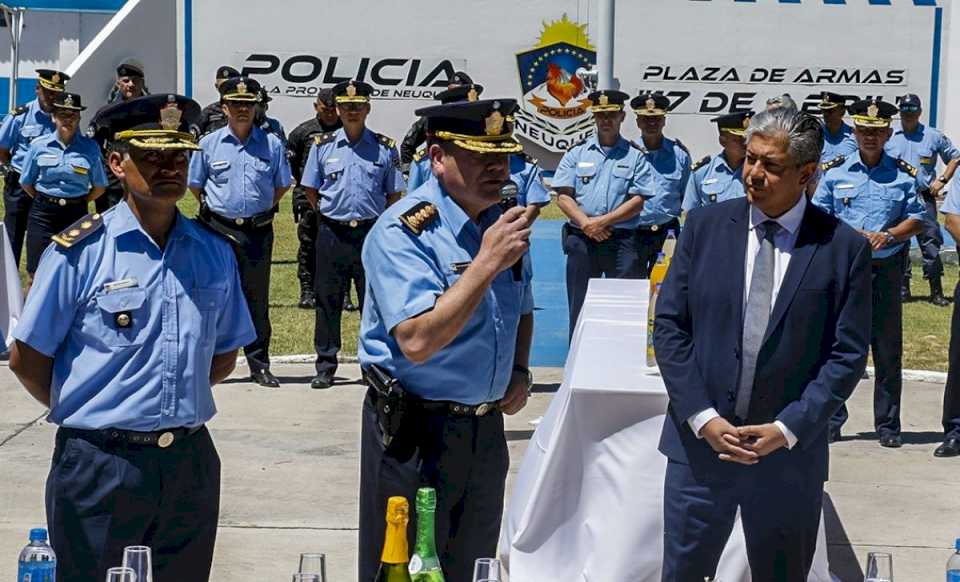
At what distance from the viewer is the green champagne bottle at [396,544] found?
3.11m

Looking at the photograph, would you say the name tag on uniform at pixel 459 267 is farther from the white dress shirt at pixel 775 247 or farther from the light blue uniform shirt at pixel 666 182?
the light blue uniform shirt at pixel 666 182

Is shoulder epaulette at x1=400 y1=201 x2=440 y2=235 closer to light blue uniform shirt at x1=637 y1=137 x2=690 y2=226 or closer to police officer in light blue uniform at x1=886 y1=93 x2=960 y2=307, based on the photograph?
light blue uniform shirt at x1=637 y1=137 x2=690 y2=226

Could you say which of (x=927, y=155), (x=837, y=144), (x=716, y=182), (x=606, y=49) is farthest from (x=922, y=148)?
(x=716, y=182)

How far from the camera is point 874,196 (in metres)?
9.02

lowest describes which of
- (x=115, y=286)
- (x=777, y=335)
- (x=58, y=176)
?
(x=58, y=176)

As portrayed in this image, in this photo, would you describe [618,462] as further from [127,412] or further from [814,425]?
[127,412]

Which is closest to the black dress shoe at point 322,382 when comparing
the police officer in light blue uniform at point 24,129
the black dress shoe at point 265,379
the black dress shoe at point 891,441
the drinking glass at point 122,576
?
the black dress shoe at point 265,379

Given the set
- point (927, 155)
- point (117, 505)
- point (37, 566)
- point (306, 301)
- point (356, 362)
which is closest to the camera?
point (37, 566)

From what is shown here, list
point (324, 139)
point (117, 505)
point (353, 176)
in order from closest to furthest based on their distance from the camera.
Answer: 1. point (117, 505)
2. point (353, 176)
3. point (324, 139)

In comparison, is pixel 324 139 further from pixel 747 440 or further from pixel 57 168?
pixel 747 440

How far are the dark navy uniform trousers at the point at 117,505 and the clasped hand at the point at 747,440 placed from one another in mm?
1534

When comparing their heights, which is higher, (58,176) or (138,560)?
(138,560)

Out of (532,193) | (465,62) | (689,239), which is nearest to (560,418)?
(689,239)

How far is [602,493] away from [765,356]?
1.56 meters
